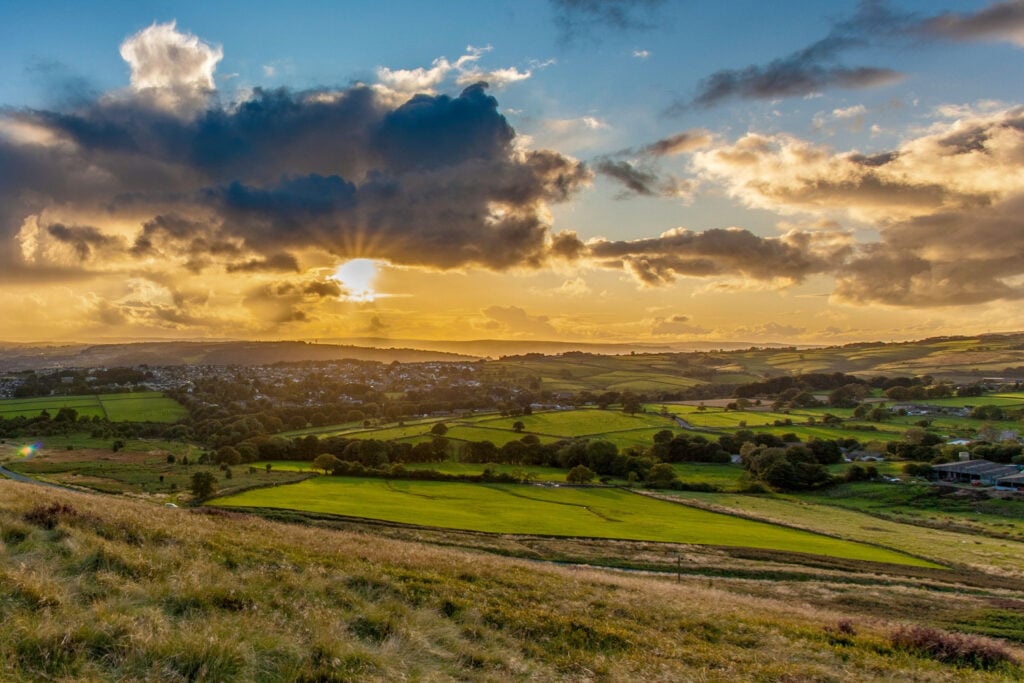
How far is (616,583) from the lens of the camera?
2008 centimetres

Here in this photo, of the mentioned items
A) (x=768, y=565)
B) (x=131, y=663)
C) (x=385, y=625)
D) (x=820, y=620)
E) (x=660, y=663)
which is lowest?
(x=768, y=565)

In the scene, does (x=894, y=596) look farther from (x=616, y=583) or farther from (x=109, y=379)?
(x=109, y=379)

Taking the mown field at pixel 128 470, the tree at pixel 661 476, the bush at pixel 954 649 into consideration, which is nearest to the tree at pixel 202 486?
the mown field at pixel 128 470

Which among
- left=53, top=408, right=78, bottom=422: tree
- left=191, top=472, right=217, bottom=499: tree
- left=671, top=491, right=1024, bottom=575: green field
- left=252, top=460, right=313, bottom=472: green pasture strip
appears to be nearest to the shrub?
left=191, top=472, right=217, bottom=499: tree

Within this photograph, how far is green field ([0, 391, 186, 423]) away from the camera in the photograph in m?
130

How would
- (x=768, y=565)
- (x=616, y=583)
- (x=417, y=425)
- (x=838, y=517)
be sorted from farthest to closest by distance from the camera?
(x=417, y=425)
(x=838, y=517)
(x=768, y=565)
(x=616, y=583)

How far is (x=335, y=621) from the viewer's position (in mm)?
9727

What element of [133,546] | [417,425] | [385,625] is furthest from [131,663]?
[417,425]

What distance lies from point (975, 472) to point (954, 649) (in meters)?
85.4

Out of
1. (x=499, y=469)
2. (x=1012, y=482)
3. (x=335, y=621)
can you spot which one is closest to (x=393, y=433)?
(x=499, y=469)

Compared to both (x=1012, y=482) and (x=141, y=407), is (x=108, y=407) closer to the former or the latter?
(x=141, y=407)

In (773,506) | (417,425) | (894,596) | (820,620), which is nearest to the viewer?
(820,620)

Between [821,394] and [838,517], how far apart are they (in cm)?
12591

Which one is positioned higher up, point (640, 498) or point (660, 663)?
point (660, 663)
